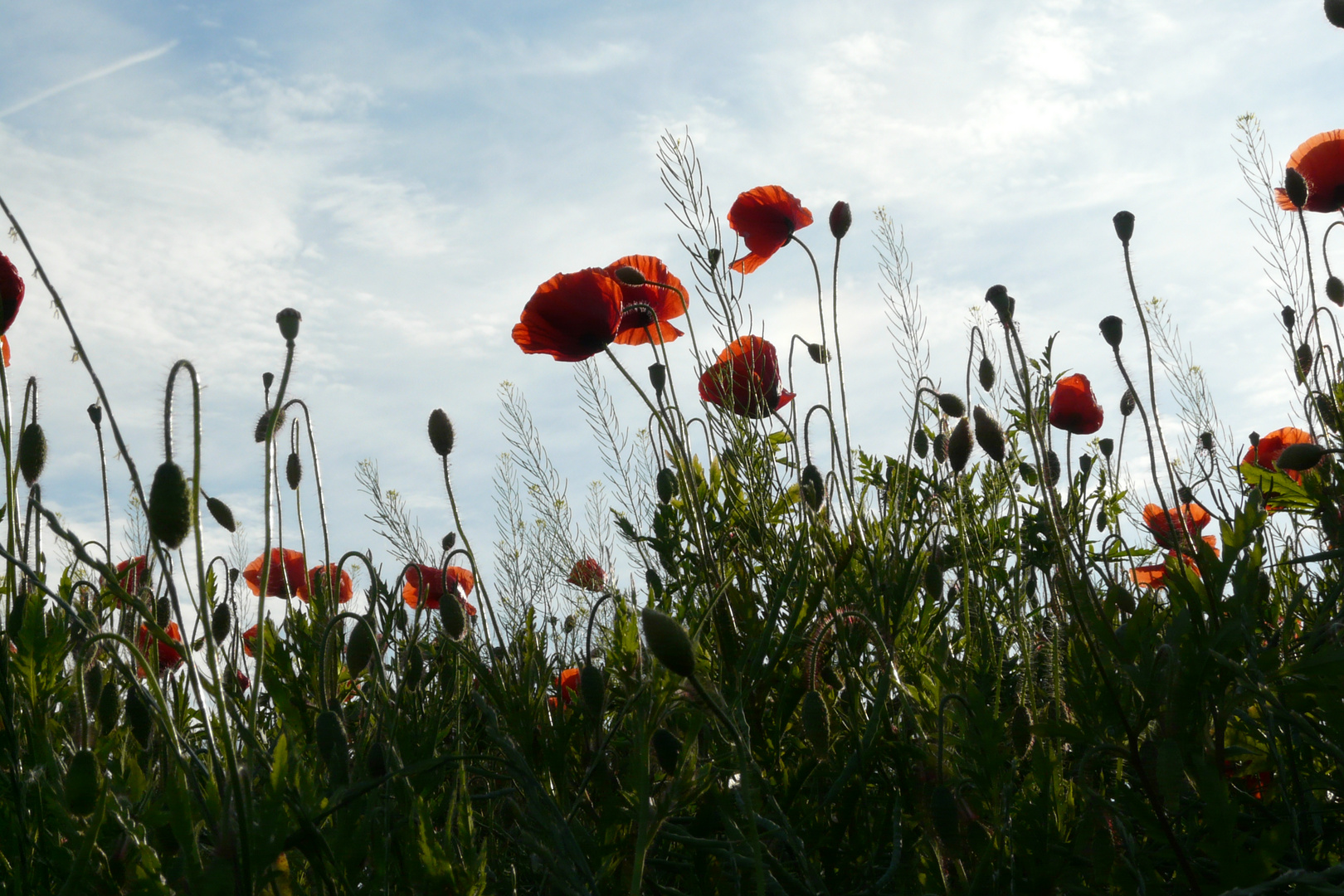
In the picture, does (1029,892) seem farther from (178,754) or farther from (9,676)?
(9,676)

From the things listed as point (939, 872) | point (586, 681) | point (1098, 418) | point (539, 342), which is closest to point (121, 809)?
point (586, 681)

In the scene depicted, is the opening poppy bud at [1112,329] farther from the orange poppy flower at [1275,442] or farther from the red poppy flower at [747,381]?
the orange poppy flower at [1275,442]

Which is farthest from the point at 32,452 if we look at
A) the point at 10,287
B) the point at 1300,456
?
the point at 1300,456

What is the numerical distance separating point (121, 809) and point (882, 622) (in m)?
1.08

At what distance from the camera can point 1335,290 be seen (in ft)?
8.88

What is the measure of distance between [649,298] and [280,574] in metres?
1.26

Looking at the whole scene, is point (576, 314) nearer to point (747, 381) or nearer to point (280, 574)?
point (747, 381)

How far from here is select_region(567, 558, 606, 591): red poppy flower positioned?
3.01 metres

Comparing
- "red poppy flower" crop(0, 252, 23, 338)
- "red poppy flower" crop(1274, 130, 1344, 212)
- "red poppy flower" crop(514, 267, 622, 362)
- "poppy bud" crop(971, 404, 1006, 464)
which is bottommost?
"poppy bud" crop(971, 404, 1006, 464)

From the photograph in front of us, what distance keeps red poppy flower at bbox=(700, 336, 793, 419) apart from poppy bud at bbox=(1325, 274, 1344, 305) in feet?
4.78

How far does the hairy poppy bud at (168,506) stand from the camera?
1018 mm

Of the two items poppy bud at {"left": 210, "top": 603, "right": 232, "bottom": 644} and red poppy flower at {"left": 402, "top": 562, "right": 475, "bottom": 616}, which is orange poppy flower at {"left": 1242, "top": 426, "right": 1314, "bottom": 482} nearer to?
red poppy flower at {"left": 402, "top": 562, "right": 475, "bottom": 616}

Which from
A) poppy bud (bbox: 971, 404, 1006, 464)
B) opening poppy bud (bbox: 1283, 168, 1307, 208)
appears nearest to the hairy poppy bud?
poppy bud (bbox: 971, 404, 1006, 464)

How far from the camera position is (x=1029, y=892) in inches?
39.8
